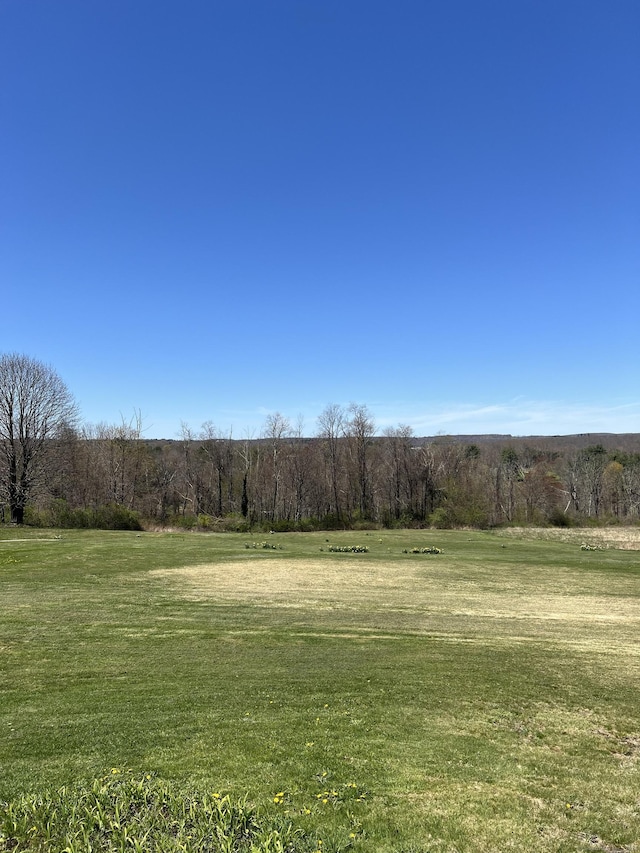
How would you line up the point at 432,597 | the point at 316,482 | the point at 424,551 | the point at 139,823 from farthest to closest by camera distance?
the point at 316,482, the point at 424,551, the point at 432,597, the point at 139,823

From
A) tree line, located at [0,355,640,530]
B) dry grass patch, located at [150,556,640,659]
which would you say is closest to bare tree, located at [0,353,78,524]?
tree line, located at [0,355,640,530]

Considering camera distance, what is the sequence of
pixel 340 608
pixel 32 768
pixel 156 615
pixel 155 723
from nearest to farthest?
1. pixel 32 768
2. pixel 155 723
3. pixel 156 615
4. pixel 340 608

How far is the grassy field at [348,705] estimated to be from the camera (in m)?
5.31

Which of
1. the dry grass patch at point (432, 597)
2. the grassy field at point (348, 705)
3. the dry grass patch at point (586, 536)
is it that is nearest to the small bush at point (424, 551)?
the dry grass patch at point (432, 597)

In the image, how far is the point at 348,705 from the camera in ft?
26.5

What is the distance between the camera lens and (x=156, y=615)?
14.4 m

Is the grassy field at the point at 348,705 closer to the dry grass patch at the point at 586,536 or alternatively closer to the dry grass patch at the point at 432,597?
the dry grass patch at the point at 432,597

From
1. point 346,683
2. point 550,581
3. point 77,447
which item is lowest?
point 550,581

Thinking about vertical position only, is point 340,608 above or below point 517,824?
below

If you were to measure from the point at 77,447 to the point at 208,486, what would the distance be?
1859cm

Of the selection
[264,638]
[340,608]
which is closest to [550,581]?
[340,608]

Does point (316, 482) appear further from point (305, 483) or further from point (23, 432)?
point (23, 432)

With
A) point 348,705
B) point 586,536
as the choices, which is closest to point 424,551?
point 586,536

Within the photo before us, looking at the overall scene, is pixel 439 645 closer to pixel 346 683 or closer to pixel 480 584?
pixel 346 683
